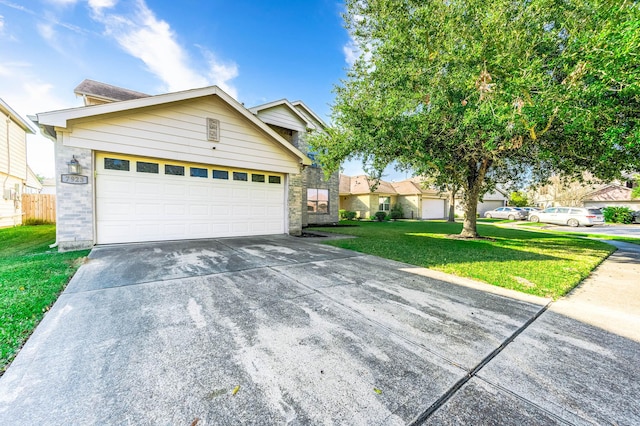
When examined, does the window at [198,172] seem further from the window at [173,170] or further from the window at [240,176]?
the window at [240,176]

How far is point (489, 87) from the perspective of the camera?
6.23 metres

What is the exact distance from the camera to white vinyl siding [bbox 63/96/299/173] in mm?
6805

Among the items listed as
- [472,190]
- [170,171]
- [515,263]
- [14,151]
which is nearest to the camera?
[515,263]

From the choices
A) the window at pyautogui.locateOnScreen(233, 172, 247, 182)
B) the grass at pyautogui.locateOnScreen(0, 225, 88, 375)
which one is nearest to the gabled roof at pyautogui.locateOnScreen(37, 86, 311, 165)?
the window at pyautogui.locateOnScreen(233, 172, 247, 182)

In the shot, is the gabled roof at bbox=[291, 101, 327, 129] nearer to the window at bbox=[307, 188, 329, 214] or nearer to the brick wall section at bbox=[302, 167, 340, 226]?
the brick wall section at bbox=[302, 167, 340, 226]

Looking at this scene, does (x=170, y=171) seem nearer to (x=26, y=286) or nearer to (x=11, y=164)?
(x=26, y=286)

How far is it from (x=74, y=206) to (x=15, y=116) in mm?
11862

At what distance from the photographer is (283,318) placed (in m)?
2.96

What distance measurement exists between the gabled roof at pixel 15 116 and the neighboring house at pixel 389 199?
71.5 feet

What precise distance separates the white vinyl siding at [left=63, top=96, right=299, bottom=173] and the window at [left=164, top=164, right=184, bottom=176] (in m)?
0.38

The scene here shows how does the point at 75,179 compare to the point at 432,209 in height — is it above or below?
above

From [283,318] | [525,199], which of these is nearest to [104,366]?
[283,318]

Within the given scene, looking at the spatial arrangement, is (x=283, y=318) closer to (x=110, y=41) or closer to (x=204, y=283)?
(x=204, y=283)

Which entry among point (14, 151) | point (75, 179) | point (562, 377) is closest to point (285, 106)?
point (75, 179)
